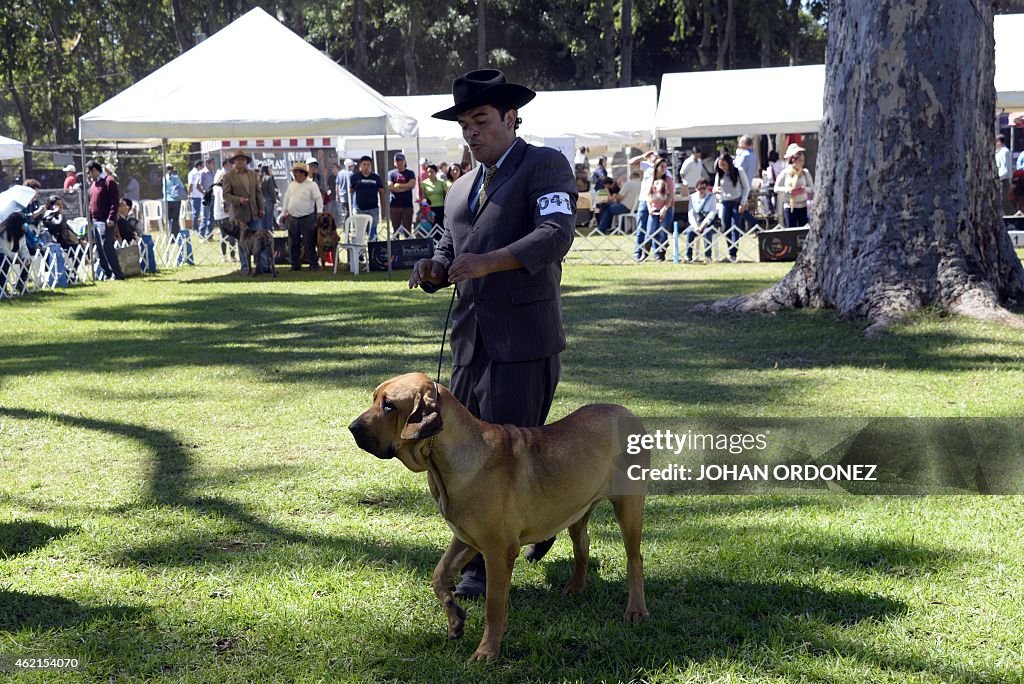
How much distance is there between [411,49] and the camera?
2108 inches

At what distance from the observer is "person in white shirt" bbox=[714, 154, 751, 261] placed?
833 inches

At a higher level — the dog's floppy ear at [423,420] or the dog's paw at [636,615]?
the dog's floppy ear at [423,420]

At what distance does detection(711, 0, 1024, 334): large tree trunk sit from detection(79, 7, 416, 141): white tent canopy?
30.5 feet

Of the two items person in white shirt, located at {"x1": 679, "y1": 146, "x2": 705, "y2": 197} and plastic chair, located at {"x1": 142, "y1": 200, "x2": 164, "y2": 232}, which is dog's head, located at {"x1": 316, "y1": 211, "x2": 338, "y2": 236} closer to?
person in white shirt, located at {"x1": 679, "y1": 146, "x2": 705, "y2": 197}

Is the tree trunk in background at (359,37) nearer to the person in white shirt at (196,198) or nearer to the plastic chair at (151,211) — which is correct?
the person in white shirt at (196,198)

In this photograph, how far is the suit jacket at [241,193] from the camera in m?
19.5

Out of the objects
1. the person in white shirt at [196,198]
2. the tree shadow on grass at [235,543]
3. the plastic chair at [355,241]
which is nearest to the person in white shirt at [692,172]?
the plastic chair at [355,241]

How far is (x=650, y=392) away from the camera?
8.75 meters

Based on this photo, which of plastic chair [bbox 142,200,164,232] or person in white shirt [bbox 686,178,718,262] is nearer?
person in white shirt [bbox 686,178,718,262]

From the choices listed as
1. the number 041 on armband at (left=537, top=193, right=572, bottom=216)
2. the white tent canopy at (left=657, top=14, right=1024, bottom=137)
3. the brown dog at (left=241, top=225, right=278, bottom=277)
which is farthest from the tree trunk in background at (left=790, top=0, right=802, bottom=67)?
the number 041 on armband at (left=537, top=193, right=572, bottom=216)

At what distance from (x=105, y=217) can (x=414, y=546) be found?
16656 millimetres

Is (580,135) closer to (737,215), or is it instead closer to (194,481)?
(737,215)

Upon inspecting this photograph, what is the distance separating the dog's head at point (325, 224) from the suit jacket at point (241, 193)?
5.00 ft

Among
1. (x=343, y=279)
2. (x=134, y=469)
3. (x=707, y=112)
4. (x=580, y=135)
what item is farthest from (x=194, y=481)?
(x=580, y=135)
